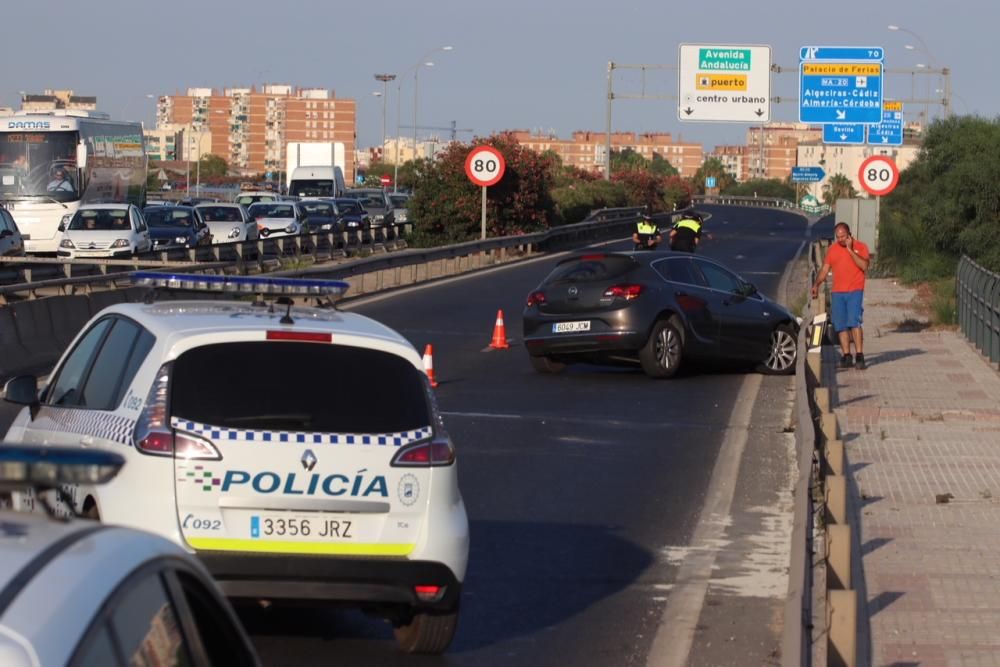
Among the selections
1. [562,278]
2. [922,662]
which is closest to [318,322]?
[922,662]

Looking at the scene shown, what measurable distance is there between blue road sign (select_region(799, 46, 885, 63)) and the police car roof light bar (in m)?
39.8

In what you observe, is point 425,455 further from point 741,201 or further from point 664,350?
point 741,201

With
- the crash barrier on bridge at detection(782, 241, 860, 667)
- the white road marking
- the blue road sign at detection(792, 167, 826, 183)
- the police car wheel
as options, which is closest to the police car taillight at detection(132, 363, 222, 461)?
the police car wheel

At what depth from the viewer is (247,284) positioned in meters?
8.26

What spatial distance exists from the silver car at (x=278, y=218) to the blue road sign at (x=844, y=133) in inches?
612

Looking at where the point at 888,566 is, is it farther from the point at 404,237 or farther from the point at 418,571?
the point at 404,237

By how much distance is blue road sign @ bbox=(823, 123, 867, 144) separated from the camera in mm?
46844

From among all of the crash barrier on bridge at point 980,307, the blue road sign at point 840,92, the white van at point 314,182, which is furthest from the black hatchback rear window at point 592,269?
the white van at point 314,182

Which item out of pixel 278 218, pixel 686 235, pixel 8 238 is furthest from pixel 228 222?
pixel 686 235

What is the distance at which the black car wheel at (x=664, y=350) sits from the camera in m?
18.8

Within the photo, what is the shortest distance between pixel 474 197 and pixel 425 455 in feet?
133

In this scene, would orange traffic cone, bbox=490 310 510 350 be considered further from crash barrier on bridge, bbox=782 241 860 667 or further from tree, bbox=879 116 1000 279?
tree, bbox=879 116 1000 279

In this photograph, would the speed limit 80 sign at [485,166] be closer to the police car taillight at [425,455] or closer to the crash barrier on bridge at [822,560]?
the crash barrier on bridge at [822,560]

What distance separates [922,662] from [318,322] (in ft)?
10.7
